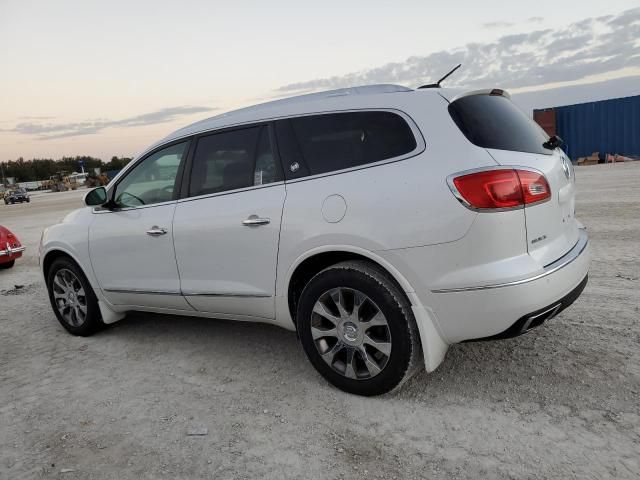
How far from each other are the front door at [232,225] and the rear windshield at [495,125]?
118 centimetres

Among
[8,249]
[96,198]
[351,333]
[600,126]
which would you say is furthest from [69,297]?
[600,126]

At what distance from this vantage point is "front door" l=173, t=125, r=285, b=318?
341 cm

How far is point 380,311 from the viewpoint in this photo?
2994 mm

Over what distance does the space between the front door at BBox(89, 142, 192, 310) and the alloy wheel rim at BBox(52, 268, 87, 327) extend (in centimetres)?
41

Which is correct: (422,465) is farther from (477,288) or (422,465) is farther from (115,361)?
(115,361)

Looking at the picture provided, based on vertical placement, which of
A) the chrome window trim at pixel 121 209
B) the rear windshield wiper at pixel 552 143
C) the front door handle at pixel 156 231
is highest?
the rear windshield wiper at pixel 552 143

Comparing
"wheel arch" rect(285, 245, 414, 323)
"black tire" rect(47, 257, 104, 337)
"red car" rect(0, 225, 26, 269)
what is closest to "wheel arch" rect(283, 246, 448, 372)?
"wheel arch" rect(285, 245, 414, 323)

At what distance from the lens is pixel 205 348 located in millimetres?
4254

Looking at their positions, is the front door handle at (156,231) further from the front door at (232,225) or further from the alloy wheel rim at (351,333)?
the alloy wheel rim at (351,333)

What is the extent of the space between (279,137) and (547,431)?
233 centimetres

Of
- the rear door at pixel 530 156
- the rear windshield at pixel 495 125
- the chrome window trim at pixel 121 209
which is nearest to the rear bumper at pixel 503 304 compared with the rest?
the rear door at pixel 530 156

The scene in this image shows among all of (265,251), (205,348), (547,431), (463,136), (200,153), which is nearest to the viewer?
(547,431)

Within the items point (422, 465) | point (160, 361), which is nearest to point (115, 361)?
point (160, 361)

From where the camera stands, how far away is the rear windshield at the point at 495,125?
2.88 m
